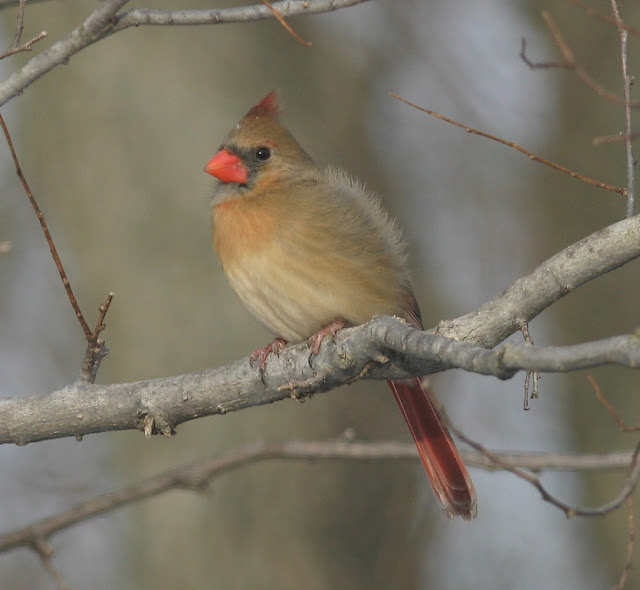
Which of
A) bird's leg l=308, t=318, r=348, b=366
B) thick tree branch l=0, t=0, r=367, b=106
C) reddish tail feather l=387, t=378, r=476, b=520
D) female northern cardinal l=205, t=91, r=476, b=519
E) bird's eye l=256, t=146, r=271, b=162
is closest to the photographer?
thick tree branch l=0, t=0, r=367, b=106

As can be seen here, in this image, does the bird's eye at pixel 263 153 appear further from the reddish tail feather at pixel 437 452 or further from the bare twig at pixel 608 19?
the bare twig at pixel 608 19

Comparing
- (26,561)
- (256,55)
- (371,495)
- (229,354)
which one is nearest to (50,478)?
(26,561)

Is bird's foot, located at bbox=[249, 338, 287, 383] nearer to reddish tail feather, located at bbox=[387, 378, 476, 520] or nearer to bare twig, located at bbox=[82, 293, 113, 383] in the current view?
bare twig, located at bbox=[82, 293, 113, 383]

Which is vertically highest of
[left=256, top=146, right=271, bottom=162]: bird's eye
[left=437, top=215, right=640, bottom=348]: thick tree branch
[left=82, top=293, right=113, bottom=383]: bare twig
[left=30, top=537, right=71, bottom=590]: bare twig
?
[left=256, top=146, right=271, bottom=162]: bird's eye

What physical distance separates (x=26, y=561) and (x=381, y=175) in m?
3.38

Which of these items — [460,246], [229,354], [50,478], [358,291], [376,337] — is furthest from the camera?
[460,246]

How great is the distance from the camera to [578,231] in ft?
20.9

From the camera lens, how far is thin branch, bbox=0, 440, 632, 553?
3.52 meters

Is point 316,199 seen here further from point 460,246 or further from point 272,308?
point 460,246

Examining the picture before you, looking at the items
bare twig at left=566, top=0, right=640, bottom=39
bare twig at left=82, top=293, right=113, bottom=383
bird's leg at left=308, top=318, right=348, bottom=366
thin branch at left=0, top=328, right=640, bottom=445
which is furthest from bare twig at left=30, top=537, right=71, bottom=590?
bare twig at left=566, top=0, right=640, bottom=39

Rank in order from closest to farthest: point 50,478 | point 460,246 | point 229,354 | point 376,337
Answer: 1. point 376,337
2. point 229,354
3. point 50,478
4. point 460,246

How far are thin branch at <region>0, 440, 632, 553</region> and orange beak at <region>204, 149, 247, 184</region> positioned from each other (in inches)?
41.1

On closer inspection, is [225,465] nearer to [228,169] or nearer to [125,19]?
[228,169]

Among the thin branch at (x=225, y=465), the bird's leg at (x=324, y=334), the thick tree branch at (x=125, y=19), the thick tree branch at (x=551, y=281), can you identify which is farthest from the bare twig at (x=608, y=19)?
the thin branch at (x=225, y=465)
